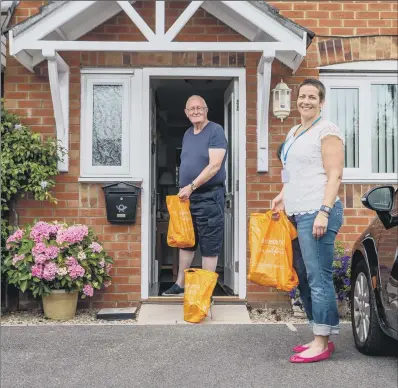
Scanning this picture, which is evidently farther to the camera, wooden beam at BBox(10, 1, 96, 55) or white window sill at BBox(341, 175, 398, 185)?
white window sill at BBox(341, 175, 398, 185)

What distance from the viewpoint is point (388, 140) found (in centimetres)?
655

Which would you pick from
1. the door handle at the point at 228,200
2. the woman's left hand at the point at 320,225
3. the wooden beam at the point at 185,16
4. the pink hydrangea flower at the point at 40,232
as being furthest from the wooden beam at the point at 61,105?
the woman's left hand at the point at 320,225

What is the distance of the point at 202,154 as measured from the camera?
18.6ft

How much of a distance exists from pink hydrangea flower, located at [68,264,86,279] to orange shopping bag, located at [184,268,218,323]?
97 cm

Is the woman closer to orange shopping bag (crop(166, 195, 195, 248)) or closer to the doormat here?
orange shopping bag (crop(166, 195, 195, 248))

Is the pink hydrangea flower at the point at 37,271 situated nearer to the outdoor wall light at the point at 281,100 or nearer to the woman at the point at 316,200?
the woman at the point at 316,200

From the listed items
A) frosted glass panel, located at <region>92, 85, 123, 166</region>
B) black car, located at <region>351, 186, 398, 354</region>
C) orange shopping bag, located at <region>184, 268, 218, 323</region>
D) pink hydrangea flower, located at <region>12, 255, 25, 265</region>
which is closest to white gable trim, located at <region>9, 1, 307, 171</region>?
frosted glass panel, located at <region>92, 85, 123, 166</region>

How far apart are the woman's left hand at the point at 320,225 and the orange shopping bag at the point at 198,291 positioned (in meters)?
1.61

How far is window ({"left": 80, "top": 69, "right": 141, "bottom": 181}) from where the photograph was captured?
626 centimetres

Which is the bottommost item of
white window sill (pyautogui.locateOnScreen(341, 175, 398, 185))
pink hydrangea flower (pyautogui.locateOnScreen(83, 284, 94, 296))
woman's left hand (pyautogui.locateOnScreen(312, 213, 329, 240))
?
pink hydrangea flower (pyautogui.locateOnScreen(83, 284, 94, 296))

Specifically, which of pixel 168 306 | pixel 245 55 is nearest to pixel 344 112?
pixel 245 55

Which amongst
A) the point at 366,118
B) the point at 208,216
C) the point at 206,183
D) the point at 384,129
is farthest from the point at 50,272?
the point at 384,129

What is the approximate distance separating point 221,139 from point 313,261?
1.94 m

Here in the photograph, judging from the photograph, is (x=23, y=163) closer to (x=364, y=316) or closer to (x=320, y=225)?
(x=320, y=225)
